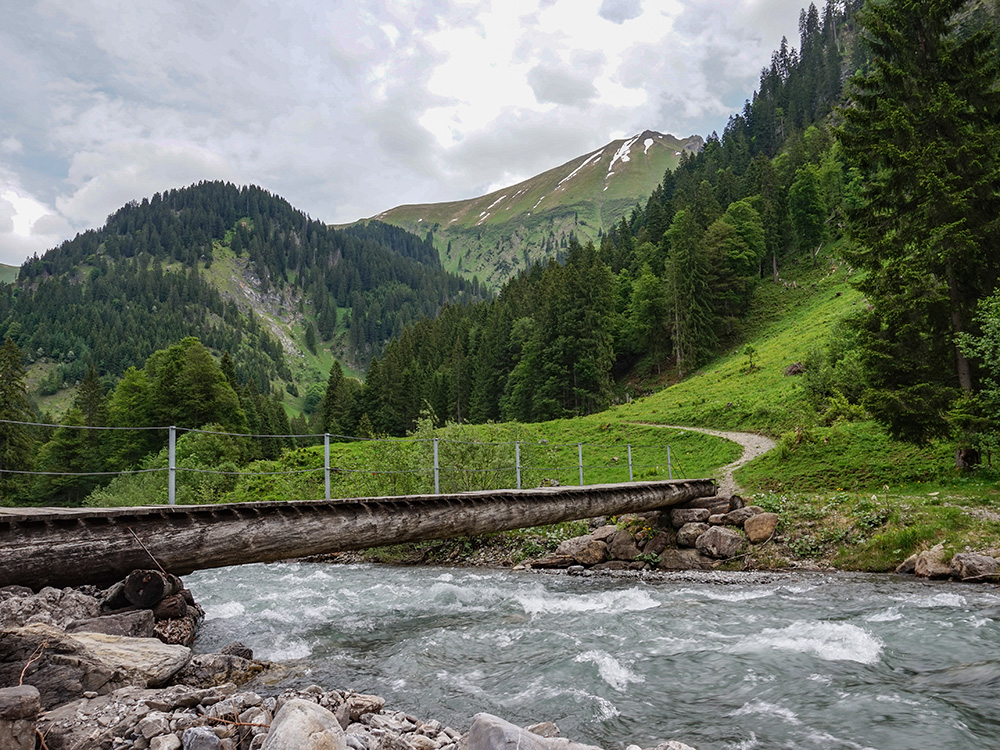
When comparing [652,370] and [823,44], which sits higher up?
[823,44]

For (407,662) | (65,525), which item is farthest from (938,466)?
(65,525)

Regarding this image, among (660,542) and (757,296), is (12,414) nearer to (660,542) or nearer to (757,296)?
(660,542)

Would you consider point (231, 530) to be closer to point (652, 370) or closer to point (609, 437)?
point (609, 437)

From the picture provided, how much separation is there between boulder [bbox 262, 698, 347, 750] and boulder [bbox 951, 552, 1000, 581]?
1399cm

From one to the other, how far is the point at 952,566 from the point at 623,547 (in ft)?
30.1

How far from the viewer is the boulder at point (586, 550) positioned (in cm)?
2008

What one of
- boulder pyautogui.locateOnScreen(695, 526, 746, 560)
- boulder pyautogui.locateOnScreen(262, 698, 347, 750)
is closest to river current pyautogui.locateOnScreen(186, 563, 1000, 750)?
boulder pyautogui.locateOnScreen(695, 526, 746, 560)

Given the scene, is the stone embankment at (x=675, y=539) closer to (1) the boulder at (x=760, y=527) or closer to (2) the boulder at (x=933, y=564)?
(1) the boulder at (x=760, y=527)

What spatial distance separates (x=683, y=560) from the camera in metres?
18.3

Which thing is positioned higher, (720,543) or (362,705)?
(362,705)

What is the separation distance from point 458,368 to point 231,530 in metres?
71.4

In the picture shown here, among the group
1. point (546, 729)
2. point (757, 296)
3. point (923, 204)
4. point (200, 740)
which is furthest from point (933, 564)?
point (757, 296)

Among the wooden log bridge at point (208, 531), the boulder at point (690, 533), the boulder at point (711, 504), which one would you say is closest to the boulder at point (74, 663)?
the wooden log bridge at point (208, 531)

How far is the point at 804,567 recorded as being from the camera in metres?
16.2
